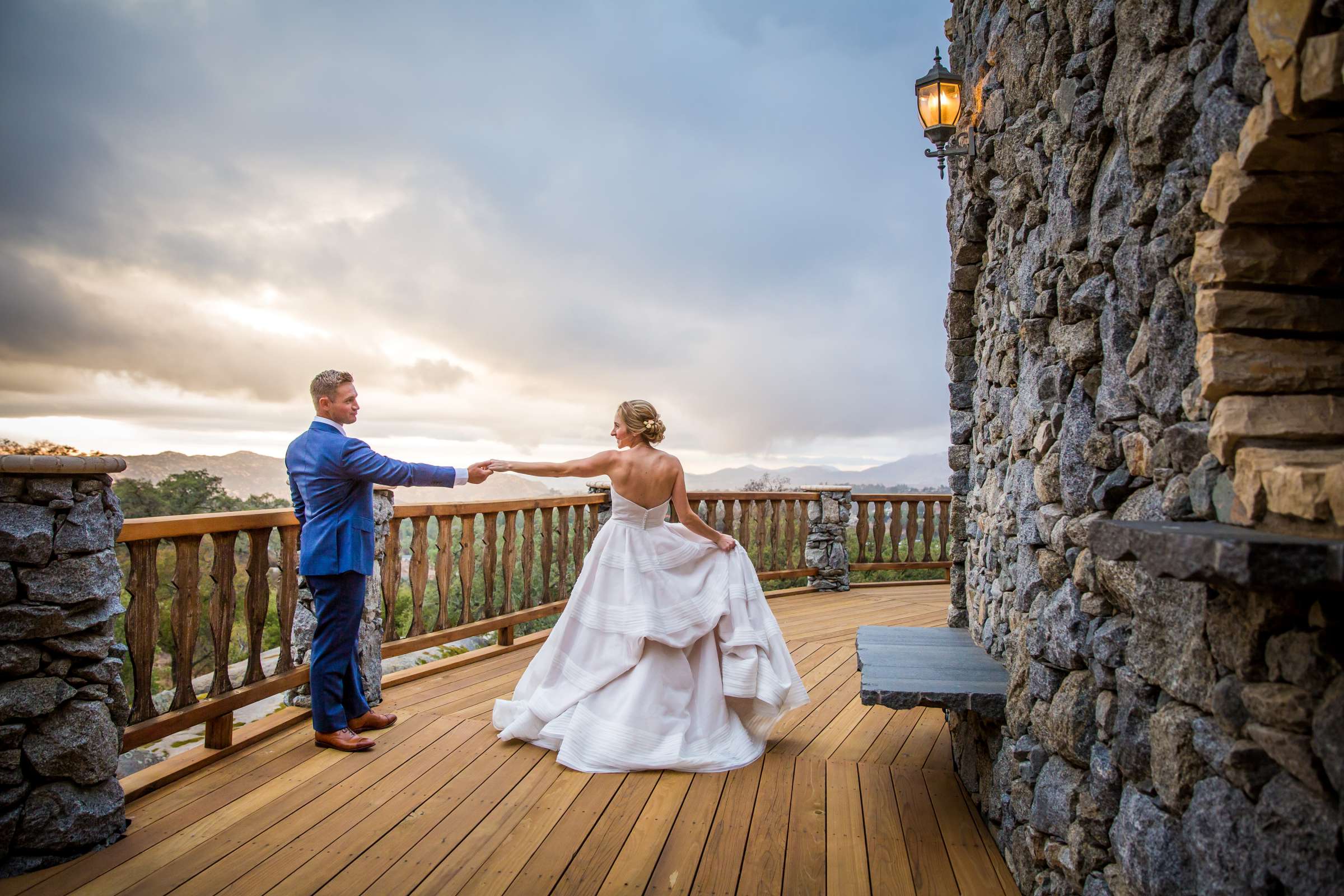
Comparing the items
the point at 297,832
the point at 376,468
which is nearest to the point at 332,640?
the point at 376,468

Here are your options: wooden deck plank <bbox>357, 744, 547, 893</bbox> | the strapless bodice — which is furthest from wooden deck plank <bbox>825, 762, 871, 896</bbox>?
the strapless bodice

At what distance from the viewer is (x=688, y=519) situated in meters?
3.74

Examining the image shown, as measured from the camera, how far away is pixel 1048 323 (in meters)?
2.25

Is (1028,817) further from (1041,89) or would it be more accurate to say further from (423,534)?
(423,534)

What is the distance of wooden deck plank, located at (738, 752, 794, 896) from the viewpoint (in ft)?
7.43

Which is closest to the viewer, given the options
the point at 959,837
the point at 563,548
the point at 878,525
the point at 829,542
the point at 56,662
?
the point at 56,662

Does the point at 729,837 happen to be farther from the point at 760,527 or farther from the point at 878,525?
the point at 878,525

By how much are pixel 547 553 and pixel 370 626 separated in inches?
72.5

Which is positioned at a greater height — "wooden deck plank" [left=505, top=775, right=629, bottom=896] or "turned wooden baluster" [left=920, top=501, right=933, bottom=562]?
"turned wooden baluster" [left=920, top=501, right=933, bottom=562]

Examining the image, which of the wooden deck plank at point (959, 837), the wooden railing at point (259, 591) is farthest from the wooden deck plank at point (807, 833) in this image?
the wooden railing at point (259, 591)

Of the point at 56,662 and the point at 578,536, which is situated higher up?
the point at 578,536

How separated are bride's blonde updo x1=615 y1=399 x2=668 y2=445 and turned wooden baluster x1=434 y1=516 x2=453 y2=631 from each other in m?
1.53

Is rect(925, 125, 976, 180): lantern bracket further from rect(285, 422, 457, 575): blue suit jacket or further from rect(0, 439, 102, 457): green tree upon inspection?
rect(0, 439, 102, 457): green tree

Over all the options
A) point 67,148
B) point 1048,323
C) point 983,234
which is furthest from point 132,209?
point 1048,323
